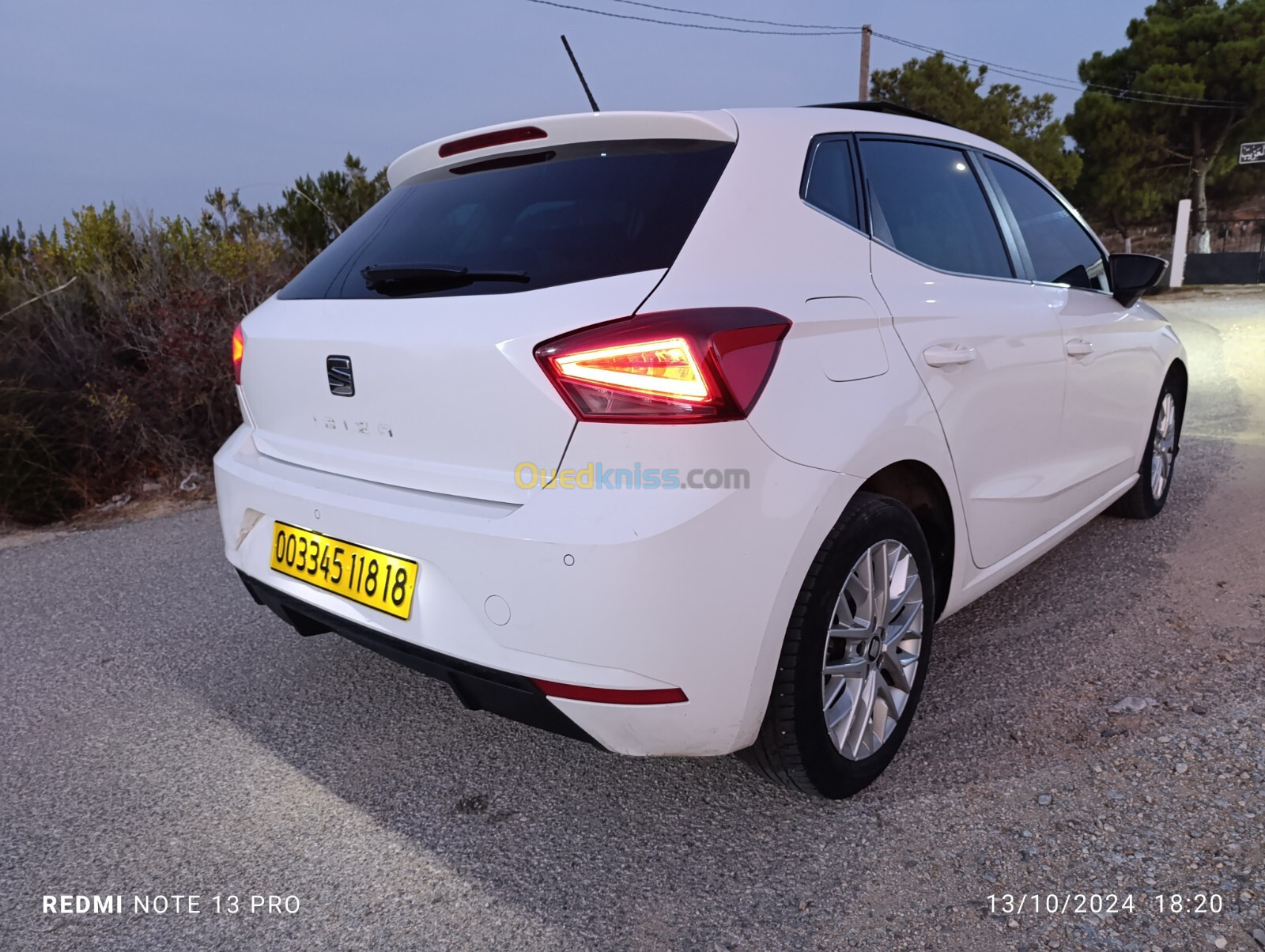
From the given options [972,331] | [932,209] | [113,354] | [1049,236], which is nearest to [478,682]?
[972,331]

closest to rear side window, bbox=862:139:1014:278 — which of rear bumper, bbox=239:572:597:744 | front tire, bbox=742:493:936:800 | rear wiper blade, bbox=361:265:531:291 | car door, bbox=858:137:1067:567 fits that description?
car door, bbox=858:137:1067:567

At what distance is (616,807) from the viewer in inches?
88.7

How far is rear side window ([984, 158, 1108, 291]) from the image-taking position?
3086 millimetres

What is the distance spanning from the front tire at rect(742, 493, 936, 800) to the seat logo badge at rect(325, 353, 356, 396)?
3.75 feet

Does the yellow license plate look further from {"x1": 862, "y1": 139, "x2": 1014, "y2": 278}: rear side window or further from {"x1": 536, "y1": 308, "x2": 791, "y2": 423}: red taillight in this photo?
{"x1": 862, "y1": 139, "x2": 1014, "y2": 278}: rear side window

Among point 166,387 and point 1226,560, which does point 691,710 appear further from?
point 166,387

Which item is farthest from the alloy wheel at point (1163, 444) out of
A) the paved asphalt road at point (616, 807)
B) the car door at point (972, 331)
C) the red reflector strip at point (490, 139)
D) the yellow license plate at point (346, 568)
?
the yellow license plate at point (346, 568)

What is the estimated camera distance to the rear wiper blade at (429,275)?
1.93m

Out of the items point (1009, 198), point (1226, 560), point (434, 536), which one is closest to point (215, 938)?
point (434, 536)

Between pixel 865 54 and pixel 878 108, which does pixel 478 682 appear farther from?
pixel 865 54

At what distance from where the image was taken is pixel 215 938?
1.86m

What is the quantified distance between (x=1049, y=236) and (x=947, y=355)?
1.32 meters

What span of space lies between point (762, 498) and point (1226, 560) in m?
2.98

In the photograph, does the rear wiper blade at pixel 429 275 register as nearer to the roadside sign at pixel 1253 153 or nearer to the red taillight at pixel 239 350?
the red taillight at pixel 239 350
